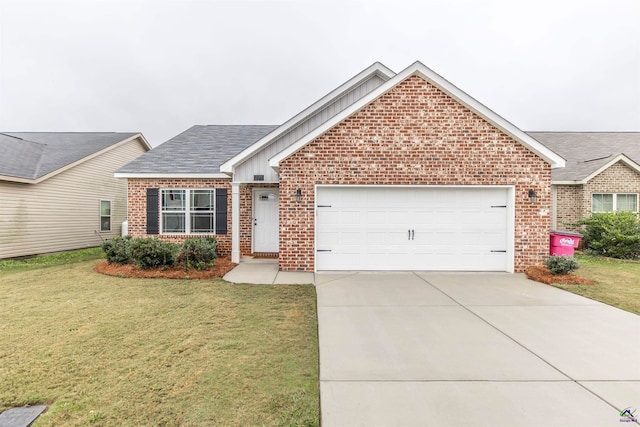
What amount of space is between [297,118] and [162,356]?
8.14 metres

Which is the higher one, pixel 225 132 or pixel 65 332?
pixel 225 132

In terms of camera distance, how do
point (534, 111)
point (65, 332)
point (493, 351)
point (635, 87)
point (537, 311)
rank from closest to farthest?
point (493, 351) < point (65, 332) < point (537, 311) < point (635, 87) < point (534, 111)

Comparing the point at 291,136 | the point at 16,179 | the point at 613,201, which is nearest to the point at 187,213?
the point at 291,136

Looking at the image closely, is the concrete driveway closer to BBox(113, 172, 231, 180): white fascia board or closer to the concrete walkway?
the concrete walkway

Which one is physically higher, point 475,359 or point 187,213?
point 187,213

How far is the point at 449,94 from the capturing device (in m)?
8.17

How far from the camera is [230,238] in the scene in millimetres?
10914

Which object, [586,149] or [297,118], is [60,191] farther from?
[586,149]

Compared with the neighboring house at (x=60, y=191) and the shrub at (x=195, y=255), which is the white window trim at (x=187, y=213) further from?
the neighboring house at (x=60, y=191)

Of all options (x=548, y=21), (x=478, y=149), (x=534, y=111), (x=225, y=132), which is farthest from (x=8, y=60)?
(x=534, y=111)

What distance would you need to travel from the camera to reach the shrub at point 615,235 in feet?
36.3

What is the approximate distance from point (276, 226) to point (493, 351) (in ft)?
26.2

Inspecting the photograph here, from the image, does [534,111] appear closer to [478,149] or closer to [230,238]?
[478,149]

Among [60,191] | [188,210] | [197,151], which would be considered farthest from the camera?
[60,191]
